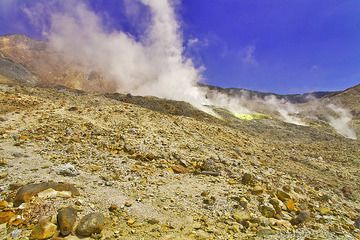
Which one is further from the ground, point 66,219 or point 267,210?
point 66,219

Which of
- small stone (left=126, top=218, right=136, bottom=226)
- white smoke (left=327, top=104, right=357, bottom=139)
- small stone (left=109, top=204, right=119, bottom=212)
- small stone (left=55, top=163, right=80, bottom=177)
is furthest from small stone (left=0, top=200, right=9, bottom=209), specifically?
white smoke (left=327, top=104, right=357, bottom=139)

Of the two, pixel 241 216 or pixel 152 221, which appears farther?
pixel 241 216

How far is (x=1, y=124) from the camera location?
11.6 m

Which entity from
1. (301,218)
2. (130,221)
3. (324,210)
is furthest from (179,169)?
(324,210)

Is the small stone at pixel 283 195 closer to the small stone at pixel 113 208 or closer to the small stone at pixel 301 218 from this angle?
the small stone at pixel 301 218

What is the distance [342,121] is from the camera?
3919cm

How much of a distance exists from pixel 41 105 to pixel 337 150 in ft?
53.9

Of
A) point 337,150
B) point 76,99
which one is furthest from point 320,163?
point 76,99

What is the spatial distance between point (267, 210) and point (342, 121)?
37.5 metres

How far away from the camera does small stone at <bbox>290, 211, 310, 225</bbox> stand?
6.51 metres

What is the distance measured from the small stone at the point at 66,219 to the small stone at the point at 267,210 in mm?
3857

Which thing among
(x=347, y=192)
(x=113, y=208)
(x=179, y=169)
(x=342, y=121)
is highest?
(x=342, y=121)

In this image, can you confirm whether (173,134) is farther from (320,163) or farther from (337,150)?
(337,150)

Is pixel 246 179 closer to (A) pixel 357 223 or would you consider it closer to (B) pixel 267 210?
(B) pixel 267 210
